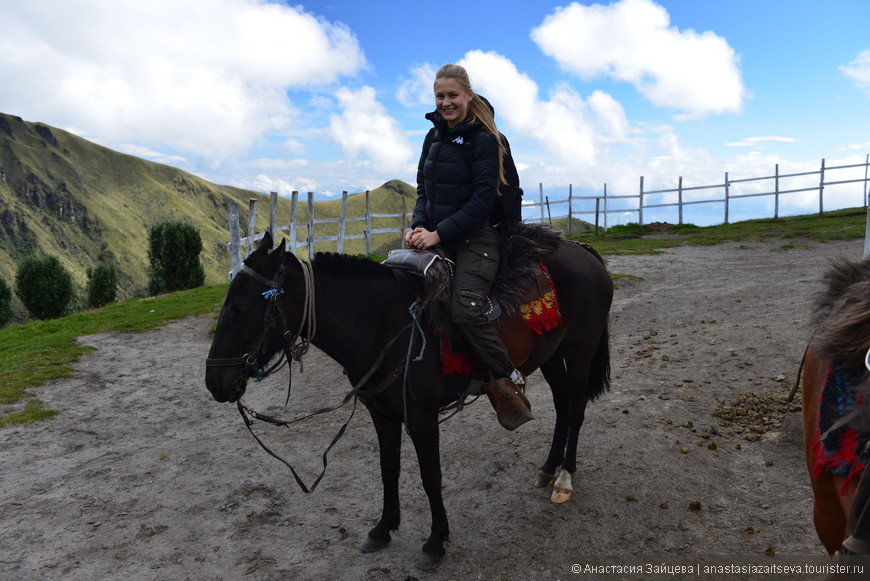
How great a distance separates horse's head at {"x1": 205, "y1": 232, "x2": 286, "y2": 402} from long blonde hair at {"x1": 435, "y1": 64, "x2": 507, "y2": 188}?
5.26 ft

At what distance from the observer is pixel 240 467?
5.82 metres

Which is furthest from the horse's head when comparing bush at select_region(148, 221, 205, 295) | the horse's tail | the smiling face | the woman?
bush at select_region(148, 221, 205, 295)

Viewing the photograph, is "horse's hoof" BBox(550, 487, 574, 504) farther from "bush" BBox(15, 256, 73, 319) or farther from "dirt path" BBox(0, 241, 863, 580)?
"bush" BBox(15, 256, 73, 319)

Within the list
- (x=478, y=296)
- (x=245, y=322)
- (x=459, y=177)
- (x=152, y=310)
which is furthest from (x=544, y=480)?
(x=152, y=310)

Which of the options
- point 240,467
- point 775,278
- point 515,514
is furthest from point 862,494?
point 775,278

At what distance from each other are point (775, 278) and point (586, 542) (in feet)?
39.5

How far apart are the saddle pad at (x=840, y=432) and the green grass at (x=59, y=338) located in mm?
9084

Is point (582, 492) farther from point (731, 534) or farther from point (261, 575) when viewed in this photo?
point (261, 575)

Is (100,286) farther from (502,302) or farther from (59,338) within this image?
(502,302)

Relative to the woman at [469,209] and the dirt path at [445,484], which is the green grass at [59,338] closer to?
the dirt path at [445,484]

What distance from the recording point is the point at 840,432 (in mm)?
1856

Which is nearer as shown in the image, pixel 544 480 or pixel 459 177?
pixel 459 177

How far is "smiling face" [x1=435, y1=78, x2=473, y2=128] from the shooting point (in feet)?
12.4

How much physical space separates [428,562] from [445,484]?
1231 millimetres
